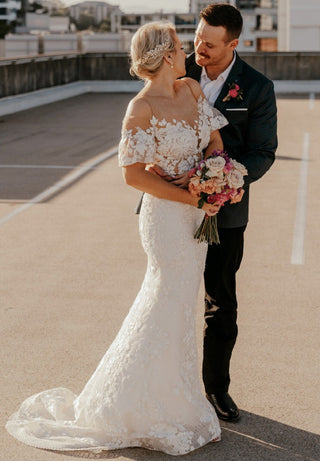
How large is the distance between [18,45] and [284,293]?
26002 mm

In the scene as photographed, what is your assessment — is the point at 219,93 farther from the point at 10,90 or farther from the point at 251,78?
the point at 10,90

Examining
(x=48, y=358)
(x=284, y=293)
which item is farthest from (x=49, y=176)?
(x=48, y=358)

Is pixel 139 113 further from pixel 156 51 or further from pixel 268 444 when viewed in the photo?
pixel 268 444

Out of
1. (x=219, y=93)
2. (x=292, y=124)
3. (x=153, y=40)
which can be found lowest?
(x=292, y=124)

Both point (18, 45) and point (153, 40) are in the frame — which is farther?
point (18, 45)

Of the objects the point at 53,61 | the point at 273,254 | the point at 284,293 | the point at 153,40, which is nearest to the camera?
the point at 153,40

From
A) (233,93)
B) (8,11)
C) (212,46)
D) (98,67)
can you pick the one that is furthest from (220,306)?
(8,11)

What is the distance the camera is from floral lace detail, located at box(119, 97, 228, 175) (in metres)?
4.05

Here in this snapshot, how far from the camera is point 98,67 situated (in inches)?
1208

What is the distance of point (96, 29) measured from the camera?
602ft

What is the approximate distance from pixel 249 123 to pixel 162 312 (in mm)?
1127

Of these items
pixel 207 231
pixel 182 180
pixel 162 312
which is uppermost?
pixel 182 180

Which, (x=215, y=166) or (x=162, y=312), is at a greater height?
(x=215, y=166)

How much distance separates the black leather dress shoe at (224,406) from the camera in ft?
15.3
